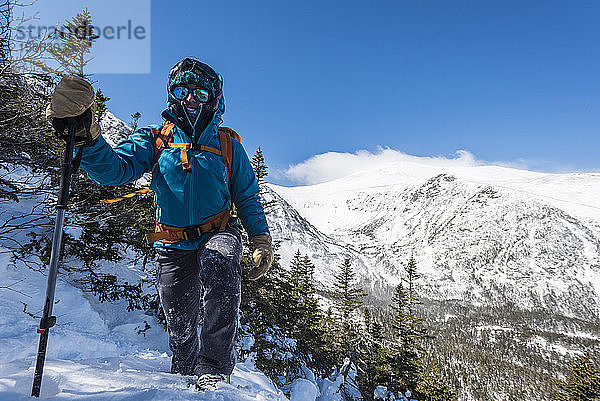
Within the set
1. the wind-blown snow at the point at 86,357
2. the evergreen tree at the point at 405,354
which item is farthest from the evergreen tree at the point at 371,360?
the wind-blown snow at the point at 86,357

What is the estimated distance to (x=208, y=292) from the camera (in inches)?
98.7

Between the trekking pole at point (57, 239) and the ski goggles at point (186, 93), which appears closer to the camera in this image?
the trekking pole at point (57, 239)

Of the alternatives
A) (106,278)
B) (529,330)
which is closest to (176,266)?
(106,278)

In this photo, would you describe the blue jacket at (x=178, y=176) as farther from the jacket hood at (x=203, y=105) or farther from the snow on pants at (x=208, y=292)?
the snow on pants at (x=208, y=292)

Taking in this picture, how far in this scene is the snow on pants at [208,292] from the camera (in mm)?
2504

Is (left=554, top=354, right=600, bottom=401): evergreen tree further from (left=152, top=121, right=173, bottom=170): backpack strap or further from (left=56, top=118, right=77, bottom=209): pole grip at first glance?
(left=56, top=118, right=77, bottom=209): pole grip

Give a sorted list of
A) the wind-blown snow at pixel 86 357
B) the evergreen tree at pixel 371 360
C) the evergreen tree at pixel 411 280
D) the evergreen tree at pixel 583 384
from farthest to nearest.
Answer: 1. the evergreen tree at pixel 583 384
2. the evergreen tree at pixel 371 360
3. the evergreen tree at pixel 411 280
4. the wind-blown snow at pixel 86 357

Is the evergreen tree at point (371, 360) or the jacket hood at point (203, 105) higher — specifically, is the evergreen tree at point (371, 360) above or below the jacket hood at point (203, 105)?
below

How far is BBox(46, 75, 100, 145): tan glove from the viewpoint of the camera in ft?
6.95

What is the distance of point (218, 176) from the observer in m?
2.81

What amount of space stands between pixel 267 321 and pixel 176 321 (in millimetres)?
13063

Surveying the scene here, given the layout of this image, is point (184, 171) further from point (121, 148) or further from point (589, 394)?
point (589, 394)

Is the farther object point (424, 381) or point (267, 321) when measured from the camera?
point (424, 381)

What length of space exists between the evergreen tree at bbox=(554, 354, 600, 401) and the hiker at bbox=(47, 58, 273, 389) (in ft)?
125
